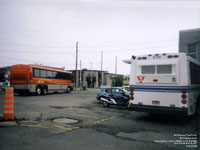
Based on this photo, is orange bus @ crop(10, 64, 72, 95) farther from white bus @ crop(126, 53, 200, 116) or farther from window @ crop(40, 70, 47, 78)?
white bus @ crop(126, 53, 200, 116)

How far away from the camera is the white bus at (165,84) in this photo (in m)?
7.76

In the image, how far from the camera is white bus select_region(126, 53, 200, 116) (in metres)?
7.76

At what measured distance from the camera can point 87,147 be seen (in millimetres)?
4703

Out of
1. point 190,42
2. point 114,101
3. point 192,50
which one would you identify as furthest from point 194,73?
point 190,42

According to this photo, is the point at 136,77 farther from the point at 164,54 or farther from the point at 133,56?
the point at 164,54

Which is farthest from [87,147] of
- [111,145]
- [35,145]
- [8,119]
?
[8,119]

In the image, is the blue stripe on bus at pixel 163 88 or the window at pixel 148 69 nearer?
the blue stripe on bus at pixel 163 88

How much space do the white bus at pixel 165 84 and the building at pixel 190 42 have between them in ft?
39.7

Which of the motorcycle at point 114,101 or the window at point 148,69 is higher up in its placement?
the window at point 148,69

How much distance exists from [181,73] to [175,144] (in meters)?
3.59

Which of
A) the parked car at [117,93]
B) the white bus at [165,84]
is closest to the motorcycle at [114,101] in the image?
the parked car at [117,93]

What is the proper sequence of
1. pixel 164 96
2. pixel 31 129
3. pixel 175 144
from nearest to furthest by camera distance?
pixel 175 144
pixel 31 129
pixel 164 96

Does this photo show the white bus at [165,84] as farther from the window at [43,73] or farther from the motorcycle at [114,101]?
the window at [43,73]

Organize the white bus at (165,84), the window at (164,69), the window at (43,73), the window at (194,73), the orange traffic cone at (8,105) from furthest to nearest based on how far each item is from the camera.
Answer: the window at (43,73) → the window at (194,73) → the window at (164,69) → the white bus at (165,84) → the orange traffic cone at (8,105)
